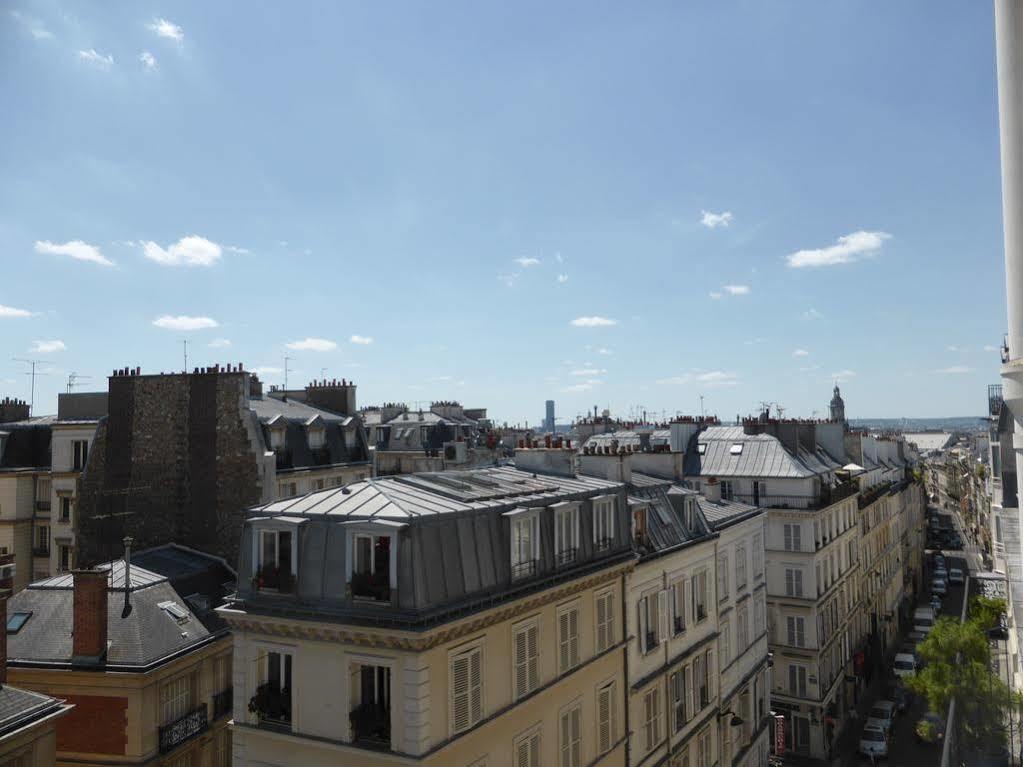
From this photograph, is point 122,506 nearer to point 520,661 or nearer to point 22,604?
point 22,604

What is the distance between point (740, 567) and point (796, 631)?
11.9 m

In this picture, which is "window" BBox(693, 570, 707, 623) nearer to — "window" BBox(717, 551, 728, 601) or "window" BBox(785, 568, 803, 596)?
"window" BBox(717, 551, 728, 601)

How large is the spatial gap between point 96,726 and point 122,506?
476 inches

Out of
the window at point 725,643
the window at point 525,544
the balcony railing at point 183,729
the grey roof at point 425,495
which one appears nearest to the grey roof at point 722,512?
the window at point 725,643

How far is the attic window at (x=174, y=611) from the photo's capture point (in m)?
24.3

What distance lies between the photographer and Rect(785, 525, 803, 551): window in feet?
135

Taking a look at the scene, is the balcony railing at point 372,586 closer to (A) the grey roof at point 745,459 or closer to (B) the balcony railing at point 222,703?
(B) the balcony railing at point 222,703

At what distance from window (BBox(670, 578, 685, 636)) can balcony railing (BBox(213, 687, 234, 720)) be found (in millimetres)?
15016

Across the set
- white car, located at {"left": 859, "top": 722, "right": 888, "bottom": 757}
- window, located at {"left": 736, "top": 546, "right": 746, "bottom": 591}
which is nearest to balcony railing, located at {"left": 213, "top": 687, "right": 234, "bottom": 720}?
window, located at {"left": 736, "top": 546, "right": 746, "bottom": 591}

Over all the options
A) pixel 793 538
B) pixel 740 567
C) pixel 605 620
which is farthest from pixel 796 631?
pixel 605 620

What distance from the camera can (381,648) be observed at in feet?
49.3

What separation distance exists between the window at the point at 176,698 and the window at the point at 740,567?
21.6 metres

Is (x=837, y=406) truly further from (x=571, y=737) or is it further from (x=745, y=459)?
(x=571, y=737)

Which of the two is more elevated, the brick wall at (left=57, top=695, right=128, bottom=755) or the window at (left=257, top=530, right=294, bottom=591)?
the window at (left=257, top=530, right=294, bottom=591)
